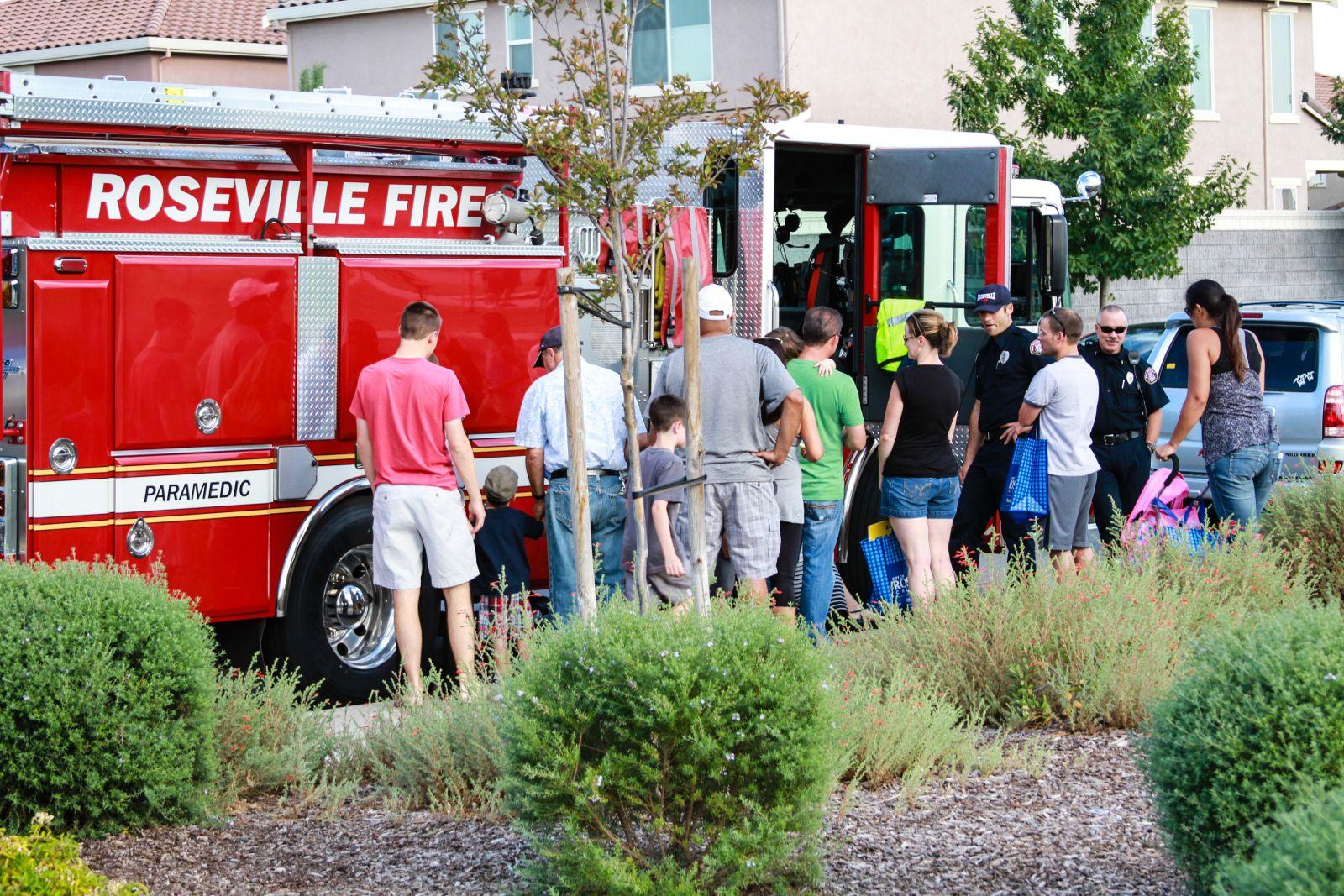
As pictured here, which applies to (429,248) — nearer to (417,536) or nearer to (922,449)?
(417,536)

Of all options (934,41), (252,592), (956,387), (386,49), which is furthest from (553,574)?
(386,49)

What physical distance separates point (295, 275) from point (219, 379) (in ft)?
2.08

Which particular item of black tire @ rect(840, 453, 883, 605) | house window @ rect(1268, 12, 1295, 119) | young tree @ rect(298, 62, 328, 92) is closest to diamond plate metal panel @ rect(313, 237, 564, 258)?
black tire @ rect(840, 453, 883, 605)

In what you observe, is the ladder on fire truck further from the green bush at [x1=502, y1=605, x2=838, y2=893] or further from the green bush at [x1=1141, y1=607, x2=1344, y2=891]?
the green bush at [x1=1141, y1=607, x2=1344, y2=891]

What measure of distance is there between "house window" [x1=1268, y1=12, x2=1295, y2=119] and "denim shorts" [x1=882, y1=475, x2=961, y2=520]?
95.3 feet

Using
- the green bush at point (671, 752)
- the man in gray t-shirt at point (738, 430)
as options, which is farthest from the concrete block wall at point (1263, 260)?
the green bush at point (671, 752)

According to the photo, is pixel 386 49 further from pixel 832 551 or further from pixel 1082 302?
pixel 832 551

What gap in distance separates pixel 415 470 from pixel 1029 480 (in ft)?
11.5

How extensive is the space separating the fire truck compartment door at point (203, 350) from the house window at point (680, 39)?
60.2 ft

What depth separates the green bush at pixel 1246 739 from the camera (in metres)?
4.17

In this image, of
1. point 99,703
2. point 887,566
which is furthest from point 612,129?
point 887,566

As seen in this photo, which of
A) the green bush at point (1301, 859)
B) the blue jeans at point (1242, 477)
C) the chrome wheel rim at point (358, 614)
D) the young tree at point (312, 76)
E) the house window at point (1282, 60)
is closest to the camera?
the green bush at point (1301, 859)

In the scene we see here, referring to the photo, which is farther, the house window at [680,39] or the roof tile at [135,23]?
the roof tile at [135,23]

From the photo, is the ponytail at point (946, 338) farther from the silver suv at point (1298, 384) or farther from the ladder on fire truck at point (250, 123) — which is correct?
the silver suv at point (1298, 384)
